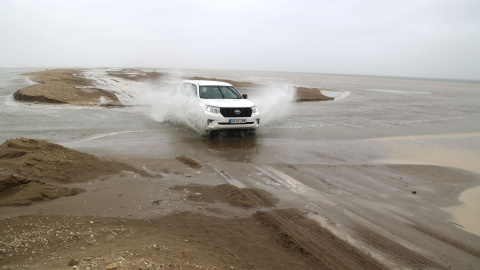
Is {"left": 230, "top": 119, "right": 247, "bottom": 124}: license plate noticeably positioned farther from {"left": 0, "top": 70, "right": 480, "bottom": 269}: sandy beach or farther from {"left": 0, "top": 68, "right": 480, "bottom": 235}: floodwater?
{"left": 0, "top": 70, "right": 480, "bottom": 269}: sandy beach

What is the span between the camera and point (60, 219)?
14.3 feet

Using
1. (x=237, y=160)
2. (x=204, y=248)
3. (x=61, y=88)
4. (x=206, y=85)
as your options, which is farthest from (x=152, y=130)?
(x=61, y=88)

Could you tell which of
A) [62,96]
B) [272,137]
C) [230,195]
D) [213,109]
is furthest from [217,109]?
[62,96]

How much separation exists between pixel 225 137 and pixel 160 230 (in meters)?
6.85

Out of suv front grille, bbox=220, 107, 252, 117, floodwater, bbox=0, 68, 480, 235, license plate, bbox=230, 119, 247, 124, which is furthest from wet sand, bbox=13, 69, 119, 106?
license plate, bbox=230, 119, 247, 124

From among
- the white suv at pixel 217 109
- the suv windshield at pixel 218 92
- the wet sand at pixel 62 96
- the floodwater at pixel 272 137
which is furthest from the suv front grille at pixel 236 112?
the wet sand at pixel 62 96

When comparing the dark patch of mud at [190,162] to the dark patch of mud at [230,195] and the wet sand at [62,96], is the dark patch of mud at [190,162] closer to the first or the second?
the dark patch of mud at [230,195]

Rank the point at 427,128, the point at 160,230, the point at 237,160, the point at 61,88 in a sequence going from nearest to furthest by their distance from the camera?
1. the point at 160,230
2. the point at 237,160
3. the point at 427,128
4. the point at 61,88

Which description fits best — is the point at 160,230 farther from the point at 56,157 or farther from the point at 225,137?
the point at 225,137

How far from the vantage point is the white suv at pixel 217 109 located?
1048 cm

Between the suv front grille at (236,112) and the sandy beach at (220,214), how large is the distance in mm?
2720

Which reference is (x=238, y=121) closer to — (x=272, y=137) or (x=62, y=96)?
(x=272, y=137)

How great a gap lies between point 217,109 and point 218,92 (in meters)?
1.61

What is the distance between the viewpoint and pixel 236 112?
10641mm
